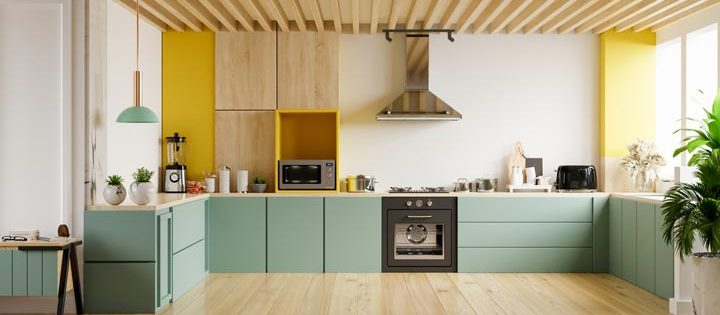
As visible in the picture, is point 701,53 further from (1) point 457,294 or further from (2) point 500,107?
(1) point 457,294

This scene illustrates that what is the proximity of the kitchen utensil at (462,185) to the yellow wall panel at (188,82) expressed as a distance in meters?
2.57

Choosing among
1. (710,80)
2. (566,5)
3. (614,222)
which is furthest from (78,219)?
(710,80)

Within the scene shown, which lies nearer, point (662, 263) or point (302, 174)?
point (662, 263)

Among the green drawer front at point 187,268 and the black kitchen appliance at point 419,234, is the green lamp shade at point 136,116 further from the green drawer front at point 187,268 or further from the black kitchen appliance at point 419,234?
the black kitchen appliance at point 419,234

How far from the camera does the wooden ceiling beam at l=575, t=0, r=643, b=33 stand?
5363mm

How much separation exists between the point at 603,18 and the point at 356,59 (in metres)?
2.41

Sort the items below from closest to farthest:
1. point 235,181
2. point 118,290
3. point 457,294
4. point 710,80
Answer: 1. point 118,290
2. point 457,294
3. point 710,80
4. point 235,181

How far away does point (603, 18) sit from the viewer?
5.88 meters

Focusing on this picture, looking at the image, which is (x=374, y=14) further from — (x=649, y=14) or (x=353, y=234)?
(x=649, y=14)

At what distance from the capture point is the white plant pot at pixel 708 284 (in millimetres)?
4071

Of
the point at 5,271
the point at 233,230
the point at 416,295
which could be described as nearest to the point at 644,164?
the point at 416,295

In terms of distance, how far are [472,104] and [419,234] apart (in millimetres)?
1512

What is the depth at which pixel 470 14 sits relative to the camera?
19.1ft

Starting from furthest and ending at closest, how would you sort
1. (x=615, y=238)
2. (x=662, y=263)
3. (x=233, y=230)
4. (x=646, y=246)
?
(x=233, y=230), (x=615, y=238), (x=646, y=246), (x=662, y=263)
